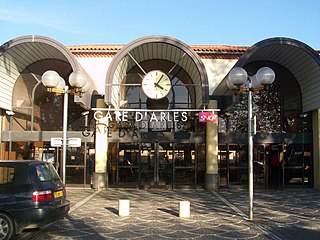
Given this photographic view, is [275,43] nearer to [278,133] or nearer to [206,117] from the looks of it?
[206,117]

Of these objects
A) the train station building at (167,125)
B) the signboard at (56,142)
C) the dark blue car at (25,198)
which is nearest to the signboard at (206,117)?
the train station building at (167,125)

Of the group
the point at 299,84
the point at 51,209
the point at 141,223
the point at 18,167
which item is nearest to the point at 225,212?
the point at 141,223

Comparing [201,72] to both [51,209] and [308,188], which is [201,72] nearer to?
[308,188]

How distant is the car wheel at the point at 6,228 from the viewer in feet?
22.8

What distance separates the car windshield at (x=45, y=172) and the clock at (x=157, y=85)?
7274mm

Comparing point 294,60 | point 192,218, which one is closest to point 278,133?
point 294,60

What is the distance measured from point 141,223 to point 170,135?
7.84m

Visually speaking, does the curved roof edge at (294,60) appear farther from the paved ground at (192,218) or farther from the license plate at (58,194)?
the license plate at (58,194)

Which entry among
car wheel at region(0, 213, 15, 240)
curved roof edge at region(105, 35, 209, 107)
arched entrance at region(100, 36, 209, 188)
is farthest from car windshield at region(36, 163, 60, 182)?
arched entrance at region(100, 36, 209, 188)

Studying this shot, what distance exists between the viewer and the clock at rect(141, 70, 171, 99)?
1484 centimetres

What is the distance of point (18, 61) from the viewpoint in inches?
647

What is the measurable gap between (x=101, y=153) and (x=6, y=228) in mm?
9513

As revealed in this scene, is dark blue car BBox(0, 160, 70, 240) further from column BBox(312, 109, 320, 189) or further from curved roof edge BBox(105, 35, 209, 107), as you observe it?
column BBox(312, 109, 320, 189)

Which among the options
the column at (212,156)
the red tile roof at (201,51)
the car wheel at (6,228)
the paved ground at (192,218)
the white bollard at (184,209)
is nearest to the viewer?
the car wheel at (6,228)
